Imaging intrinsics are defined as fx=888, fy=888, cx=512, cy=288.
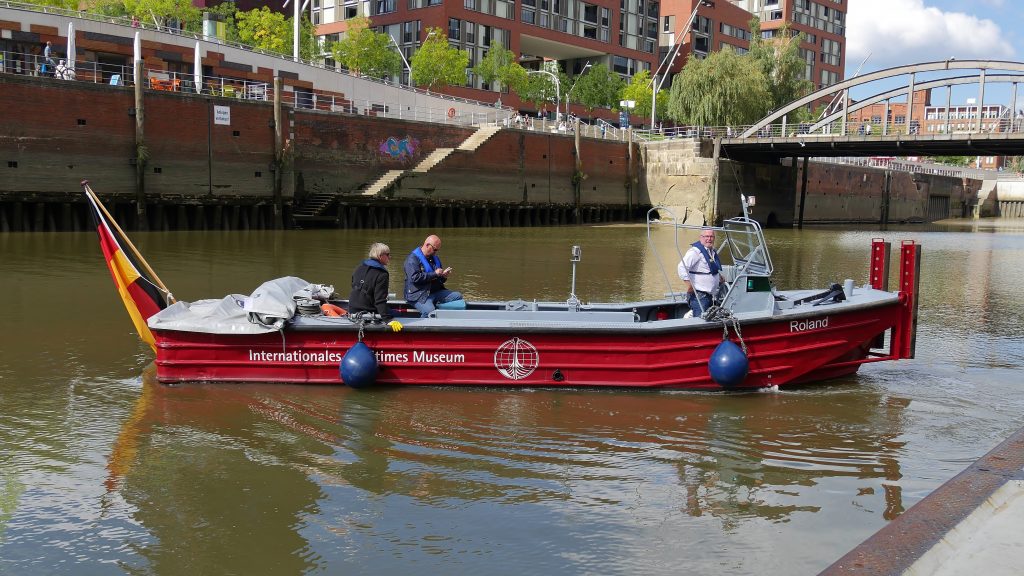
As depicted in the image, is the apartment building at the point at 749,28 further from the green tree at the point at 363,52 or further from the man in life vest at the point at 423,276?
the man in life vest at the point at 423,276

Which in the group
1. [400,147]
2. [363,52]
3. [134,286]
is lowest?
[134,286]

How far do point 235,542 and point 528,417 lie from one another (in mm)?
3782

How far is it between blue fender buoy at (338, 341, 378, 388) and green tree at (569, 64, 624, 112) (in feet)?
220

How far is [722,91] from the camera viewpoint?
197ft

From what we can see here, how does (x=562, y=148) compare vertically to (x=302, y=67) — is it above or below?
below

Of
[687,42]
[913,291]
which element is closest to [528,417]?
[913,291]

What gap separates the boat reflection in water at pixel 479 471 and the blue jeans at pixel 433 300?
1003 millimetres

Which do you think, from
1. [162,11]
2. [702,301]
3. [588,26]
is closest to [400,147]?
[162,11]

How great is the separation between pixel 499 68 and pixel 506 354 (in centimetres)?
5971

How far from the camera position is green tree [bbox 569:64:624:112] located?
75.3 m

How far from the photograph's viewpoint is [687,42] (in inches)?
3666

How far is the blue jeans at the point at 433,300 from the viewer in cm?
1055

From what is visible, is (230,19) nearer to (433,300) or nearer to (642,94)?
(642,94)

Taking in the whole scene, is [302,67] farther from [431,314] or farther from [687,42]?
[687,42]
